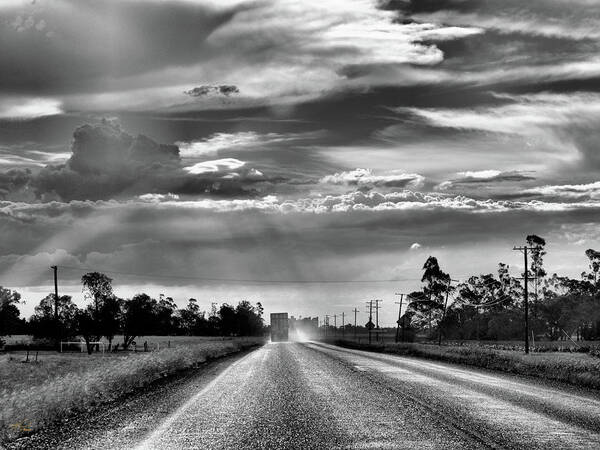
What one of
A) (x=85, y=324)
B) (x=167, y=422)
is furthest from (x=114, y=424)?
(x=85, y=324)

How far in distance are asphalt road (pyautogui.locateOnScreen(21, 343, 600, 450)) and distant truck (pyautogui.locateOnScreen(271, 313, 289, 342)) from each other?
80313mm

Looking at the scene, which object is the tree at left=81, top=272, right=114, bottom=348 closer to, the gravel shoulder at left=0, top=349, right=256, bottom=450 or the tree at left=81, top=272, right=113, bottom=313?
the tree at left=81, top=272, right=113, bottom=313

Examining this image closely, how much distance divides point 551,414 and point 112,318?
4161 inches

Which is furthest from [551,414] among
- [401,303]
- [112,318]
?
[112,318]

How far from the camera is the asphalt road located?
9102 mm

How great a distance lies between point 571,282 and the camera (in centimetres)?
11444

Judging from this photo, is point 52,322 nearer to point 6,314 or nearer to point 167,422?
point 6,314

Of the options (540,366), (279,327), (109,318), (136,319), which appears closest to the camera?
(540,366)

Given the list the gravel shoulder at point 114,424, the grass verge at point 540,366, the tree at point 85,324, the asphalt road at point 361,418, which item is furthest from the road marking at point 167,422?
the tree at point 85,324

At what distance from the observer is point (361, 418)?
1143cm

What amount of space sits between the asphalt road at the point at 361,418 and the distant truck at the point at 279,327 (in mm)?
80313

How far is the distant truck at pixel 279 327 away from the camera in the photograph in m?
98.3

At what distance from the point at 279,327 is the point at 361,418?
291ft
